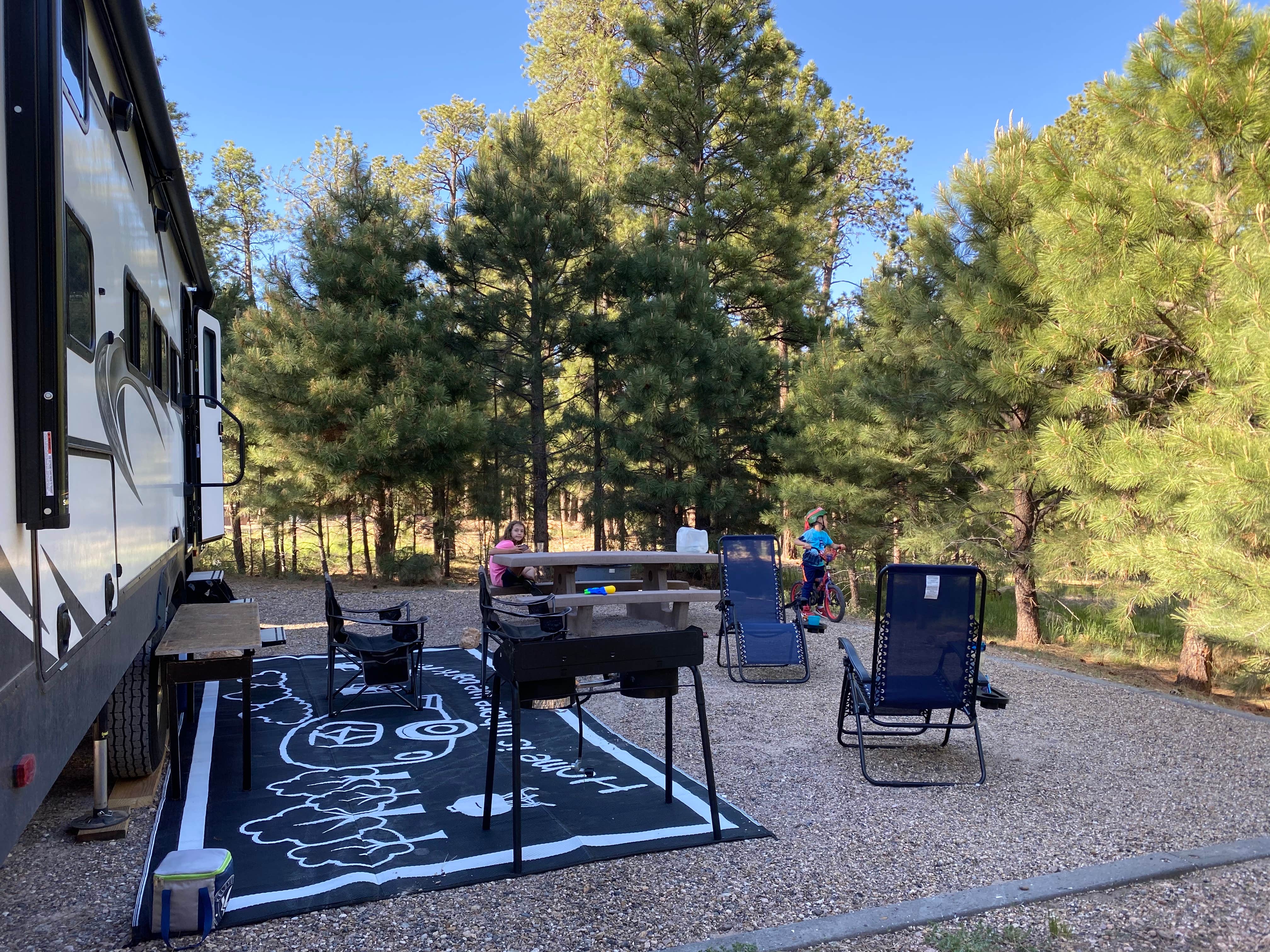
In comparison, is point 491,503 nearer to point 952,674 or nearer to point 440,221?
point 440,221

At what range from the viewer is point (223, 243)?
61.2 ft

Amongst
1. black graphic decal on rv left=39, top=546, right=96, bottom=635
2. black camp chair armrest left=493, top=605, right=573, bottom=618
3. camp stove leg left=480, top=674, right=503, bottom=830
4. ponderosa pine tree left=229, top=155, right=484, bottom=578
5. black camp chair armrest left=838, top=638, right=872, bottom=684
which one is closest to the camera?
black graphic decal on rv left=39, top=546, right=96, bottom=635

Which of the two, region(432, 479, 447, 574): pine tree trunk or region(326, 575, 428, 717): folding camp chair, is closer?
region(326, 575, 428, 717): folding camp chair

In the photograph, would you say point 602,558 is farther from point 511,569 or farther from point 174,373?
point 174,373

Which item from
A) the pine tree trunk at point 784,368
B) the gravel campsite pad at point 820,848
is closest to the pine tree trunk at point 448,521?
the pine tree trunk at point 784,368

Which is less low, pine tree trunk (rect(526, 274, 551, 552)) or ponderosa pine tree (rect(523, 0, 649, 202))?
ponderosa pine tree (rect(523, 0, 649, 202))

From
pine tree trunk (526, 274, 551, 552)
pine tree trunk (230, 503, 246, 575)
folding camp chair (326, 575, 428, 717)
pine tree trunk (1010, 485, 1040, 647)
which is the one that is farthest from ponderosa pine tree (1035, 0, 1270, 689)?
pine tree trunk (230, 503, 246, 575)

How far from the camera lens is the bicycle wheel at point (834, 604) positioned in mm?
9008

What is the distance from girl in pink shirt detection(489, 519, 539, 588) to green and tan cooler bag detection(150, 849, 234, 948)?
4.92 m

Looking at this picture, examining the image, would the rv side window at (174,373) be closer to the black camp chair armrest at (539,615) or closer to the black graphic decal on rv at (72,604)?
the black camp chair armrest at (539,615)

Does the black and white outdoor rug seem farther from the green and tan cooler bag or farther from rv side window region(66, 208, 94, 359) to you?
rv side window region(66, 208, 94, 359)

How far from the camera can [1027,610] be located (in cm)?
933

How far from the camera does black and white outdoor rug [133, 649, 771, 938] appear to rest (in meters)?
3.04

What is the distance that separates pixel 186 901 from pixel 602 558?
485 cm
